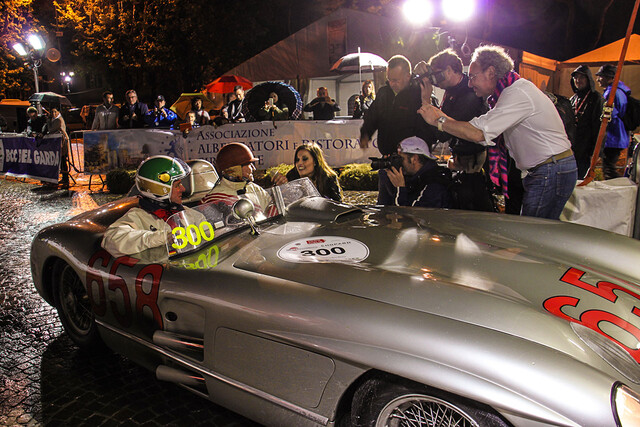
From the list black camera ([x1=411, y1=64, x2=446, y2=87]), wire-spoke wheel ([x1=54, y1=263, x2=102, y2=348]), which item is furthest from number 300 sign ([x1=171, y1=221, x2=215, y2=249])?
black camera ([x1=411, y1=64, x2=446, y2=87])

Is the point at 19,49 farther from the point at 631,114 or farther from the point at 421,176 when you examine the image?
the point at 631,114

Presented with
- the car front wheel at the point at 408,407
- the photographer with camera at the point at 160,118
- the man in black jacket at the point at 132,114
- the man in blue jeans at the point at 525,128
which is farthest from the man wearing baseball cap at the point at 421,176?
the man in black jacket at the point at 132,114

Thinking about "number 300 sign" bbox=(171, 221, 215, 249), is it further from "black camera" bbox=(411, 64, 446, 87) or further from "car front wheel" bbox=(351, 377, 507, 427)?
"black camera" bbox=(411, 64, 446, 87)

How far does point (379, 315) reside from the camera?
1902mm

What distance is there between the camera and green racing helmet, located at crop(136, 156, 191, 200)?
10.3 ft

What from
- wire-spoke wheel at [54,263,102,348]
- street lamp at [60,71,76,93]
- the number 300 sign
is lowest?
wire-spoke wheel at [54,263,102,348]

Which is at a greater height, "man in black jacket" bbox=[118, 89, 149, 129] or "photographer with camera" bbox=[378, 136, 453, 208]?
"man in black jacket" bbox=[118, 89, 149, 129]

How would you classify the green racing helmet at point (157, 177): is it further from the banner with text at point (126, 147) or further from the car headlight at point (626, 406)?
the banner with text at point (126, 147)

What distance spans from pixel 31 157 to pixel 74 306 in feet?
30.7

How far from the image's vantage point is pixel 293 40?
15.3 metres

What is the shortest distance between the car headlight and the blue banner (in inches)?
441

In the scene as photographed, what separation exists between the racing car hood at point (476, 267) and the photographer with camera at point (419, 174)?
2.57ft

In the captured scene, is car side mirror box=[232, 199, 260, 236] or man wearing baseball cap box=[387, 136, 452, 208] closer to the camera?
car side mirror box=[232, 199, 260, 236]

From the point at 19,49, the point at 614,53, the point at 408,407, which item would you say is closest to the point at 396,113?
the point at 408,407
